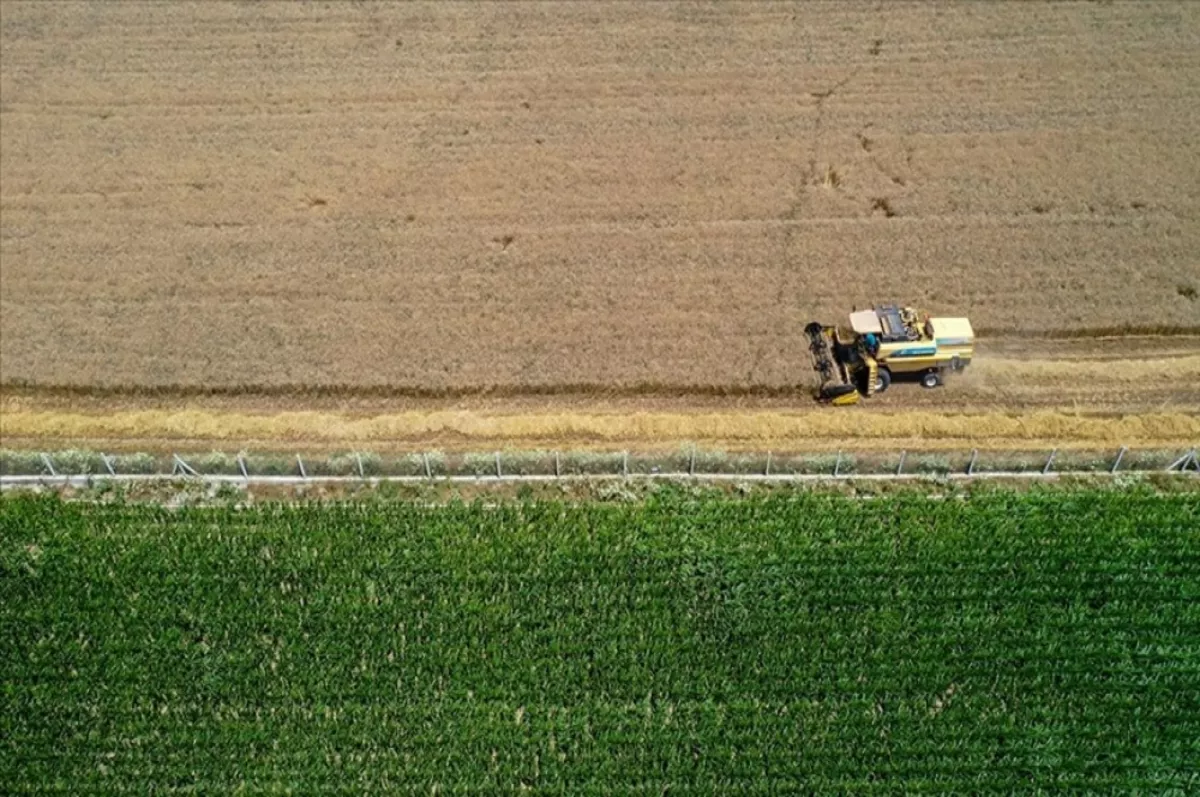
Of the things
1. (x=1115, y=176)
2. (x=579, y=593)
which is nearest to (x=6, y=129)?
(x=579, y=593)

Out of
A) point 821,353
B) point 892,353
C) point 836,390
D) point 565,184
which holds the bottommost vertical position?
point 836,390

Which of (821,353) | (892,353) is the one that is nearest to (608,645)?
(821,353)

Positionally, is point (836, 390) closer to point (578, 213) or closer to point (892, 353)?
point (892, 353)

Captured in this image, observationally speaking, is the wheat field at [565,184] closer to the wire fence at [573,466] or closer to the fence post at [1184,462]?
the wire fence at [573,466]

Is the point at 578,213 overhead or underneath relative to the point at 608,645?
overhead

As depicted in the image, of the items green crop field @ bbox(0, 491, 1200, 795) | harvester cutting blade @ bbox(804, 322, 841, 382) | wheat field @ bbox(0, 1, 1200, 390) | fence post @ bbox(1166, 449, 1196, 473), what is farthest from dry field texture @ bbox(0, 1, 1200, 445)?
green crop field @ bbox(0, 491, 1200, 795)

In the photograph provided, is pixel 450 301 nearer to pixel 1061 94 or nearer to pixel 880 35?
pixel 880 35

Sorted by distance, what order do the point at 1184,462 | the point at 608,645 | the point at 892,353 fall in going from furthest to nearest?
the point at 892,353
the point at 1184,462
the point at 608,645

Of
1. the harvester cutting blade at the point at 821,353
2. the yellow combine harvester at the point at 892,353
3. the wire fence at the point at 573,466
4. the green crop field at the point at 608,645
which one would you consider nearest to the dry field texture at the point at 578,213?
the harvester cutting blade at the point at 821,353
